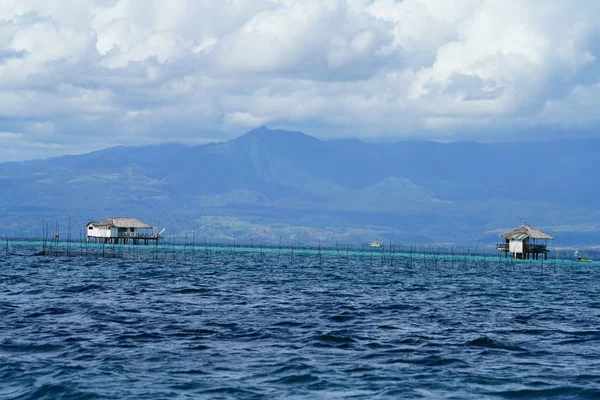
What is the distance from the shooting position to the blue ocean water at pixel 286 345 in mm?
23609

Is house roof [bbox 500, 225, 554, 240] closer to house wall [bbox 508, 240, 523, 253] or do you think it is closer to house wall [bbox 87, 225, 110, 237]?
house wall [bbox 508, 240, 523, 253]

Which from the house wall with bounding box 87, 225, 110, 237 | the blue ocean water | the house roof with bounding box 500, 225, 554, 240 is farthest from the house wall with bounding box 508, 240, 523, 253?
the blue ocean water

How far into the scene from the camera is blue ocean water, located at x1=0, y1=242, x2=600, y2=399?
23.6 metres

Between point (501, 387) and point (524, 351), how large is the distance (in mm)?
6365

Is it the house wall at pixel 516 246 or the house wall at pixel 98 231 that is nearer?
the house wall at pixel 516 246

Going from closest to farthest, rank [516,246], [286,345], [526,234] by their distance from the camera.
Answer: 1. [286,345]
2. [526,234]
3. [516,246]

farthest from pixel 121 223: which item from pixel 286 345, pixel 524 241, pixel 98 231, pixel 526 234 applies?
pixel 286 345

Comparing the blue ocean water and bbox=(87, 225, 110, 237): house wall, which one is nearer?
the blue ocean water

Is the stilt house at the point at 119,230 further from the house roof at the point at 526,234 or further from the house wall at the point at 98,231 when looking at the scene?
the house roof at the point at 526,234

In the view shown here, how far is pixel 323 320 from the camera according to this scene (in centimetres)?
3731

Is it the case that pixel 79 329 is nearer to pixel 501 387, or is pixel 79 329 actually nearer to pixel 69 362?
pixel 69 362

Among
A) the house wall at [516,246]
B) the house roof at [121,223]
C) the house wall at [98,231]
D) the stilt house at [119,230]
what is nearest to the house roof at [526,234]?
the house wall at [516,246]

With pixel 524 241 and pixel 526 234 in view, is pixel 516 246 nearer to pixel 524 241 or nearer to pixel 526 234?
pixel 524 241

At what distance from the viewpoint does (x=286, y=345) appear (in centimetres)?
3017
